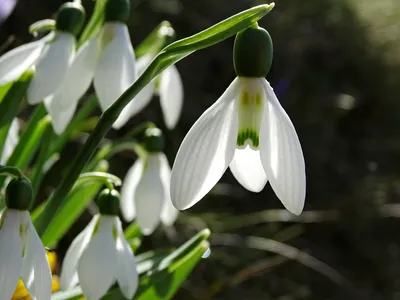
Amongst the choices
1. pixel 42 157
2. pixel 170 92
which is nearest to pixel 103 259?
pixel 42 157

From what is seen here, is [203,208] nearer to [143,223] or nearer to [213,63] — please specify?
[213,63]

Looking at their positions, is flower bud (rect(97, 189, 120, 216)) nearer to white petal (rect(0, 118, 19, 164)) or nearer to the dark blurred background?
white petal (rect(0, 118, 19, 164))

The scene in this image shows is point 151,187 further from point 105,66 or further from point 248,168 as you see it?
point 248,168

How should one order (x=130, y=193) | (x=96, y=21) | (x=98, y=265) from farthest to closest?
(x=130, y=193) < (x=96, y=21) < (x=98, y=265)

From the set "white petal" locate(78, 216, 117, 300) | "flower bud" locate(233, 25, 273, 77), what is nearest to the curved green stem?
"flower bud" locate(233, 25, 273, 77)

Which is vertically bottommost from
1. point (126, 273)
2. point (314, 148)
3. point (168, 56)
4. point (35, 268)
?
point (314, 148)
